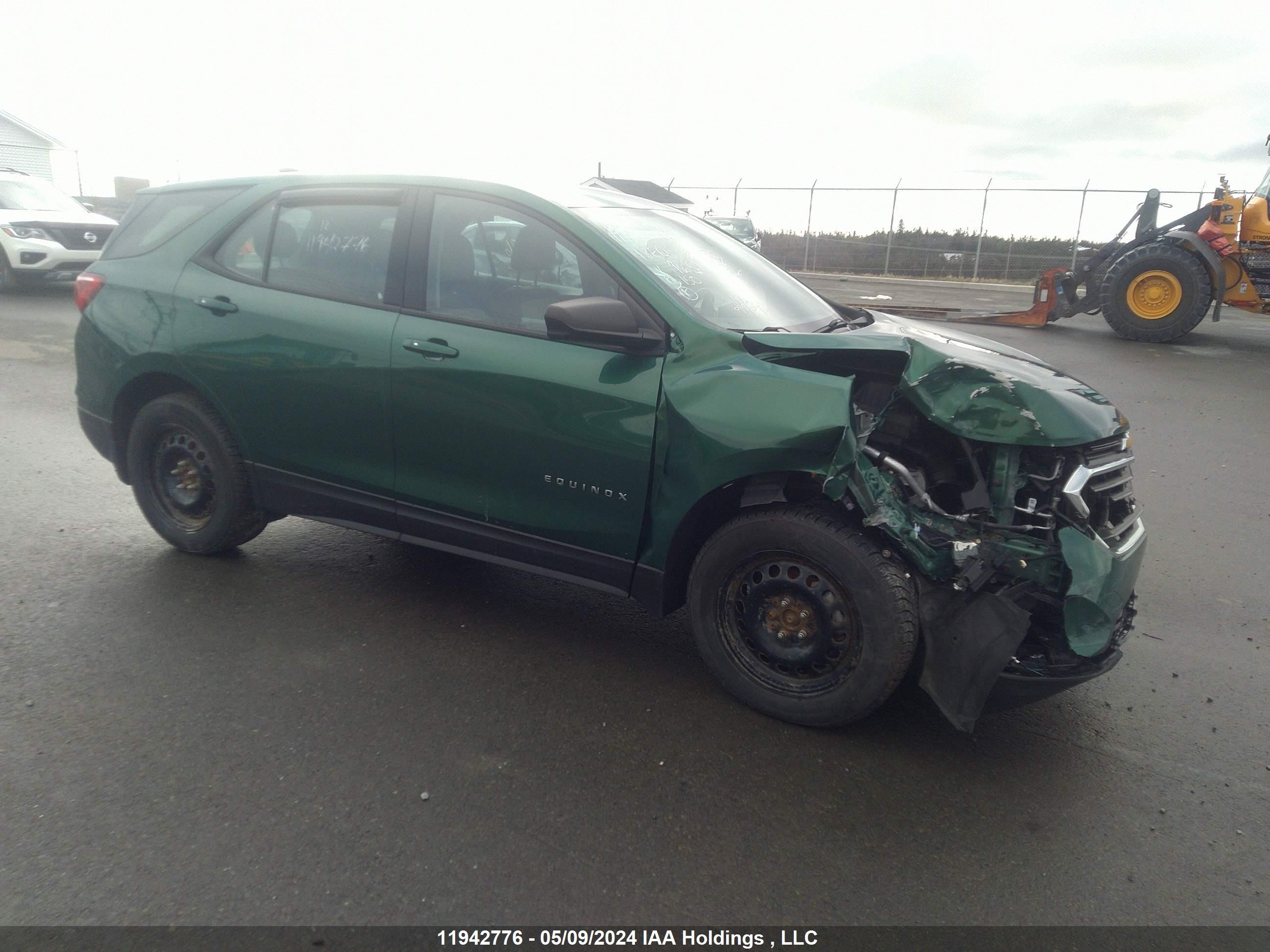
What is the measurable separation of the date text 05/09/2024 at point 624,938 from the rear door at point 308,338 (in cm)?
198

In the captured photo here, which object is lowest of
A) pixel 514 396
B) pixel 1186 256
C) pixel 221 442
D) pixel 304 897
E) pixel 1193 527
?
pixel 304 897

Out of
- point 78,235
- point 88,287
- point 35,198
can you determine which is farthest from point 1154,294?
point 35,198

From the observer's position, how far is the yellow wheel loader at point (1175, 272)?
1174 centimetres

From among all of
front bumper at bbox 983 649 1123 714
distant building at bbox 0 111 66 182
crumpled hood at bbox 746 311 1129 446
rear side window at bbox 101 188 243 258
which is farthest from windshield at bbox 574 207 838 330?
distant building at bbox 0 111 66 182

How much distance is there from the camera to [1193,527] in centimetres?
535

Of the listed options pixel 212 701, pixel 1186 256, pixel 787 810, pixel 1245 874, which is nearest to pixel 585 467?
pixel 787 810

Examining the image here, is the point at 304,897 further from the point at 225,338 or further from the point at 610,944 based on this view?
the point at 225,338

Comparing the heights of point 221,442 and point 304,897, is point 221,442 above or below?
above

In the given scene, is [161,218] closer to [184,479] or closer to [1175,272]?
[184,479]

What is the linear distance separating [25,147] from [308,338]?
44661mm

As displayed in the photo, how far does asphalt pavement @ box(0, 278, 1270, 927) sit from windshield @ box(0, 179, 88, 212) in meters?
12.0

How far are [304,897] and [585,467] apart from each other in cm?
164

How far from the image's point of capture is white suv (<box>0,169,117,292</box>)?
1354 centimetres

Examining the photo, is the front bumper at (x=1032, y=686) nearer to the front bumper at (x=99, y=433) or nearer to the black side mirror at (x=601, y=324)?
the black side mirror at (x=601, y=324)
